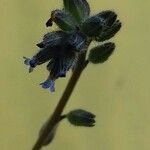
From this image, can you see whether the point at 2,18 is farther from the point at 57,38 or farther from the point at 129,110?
the point at 57,38

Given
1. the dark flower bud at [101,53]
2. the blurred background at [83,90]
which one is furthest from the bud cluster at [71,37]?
the blurred background at [83,90]

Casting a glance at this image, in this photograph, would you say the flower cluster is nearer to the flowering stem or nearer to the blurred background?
the flowering stem

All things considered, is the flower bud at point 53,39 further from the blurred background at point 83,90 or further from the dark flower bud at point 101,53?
the blurred background at point 83,90

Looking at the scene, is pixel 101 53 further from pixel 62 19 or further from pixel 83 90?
pixel 83 90

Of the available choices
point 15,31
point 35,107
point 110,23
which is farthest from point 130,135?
point 110,23

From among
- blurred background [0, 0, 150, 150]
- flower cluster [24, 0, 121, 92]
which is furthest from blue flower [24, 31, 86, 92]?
blurred background [0, 0, 150, 150]

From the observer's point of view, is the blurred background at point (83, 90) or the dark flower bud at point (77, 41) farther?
the blurred background at point (83, 90)
